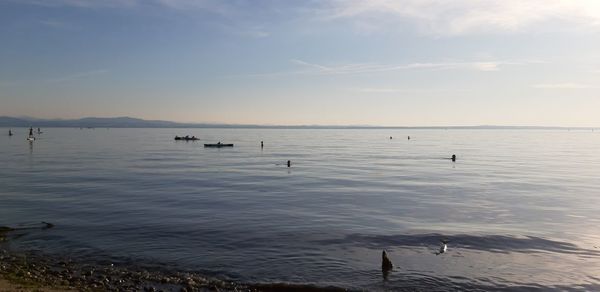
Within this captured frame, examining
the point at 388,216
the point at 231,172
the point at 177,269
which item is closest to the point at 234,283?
the point at 177,269

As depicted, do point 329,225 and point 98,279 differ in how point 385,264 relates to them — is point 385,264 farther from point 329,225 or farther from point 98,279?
point 98,279

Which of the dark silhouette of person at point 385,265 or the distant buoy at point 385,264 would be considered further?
the distant buoy at point 385,264

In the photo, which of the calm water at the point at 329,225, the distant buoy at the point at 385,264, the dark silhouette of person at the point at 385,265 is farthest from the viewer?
the calm water at the point at 329,225

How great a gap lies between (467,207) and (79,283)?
28301 mm

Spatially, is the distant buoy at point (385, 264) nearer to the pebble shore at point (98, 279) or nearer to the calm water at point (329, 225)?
the calm water at point (329, 225)

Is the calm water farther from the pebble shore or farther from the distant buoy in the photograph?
the pebble shore

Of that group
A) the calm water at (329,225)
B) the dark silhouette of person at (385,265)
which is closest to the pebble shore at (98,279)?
the calm water at (329,225)

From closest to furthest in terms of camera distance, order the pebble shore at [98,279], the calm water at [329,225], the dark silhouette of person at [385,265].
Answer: the pebble shore at [98,279] < the dark silhouette of person at [385,265] < the calm water at [329,225]

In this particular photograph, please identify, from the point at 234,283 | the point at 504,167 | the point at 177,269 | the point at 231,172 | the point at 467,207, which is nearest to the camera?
the point at 234,283

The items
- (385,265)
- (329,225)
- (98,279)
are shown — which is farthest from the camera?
(329,225)

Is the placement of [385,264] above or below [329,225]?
above

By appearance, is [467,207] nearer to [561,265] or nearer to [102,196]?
[561,265]

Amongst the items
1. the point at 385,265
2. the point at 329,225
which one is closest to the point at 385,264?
the point at 385,265

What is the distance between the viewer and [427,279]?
18.3 metres
